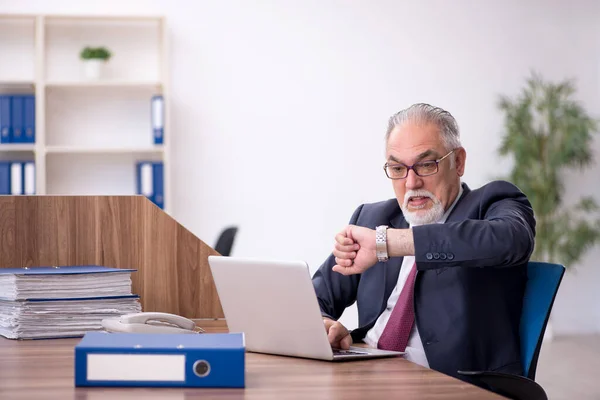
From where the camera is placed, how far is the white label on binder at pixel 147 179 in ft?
19.0

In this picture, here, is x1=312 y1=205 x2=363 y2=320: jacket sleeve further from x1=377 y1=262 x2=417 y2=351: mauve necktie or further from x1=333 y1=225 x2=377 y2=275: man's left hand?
x1=333 y1=225 x2=377 y2=275: man's left hand

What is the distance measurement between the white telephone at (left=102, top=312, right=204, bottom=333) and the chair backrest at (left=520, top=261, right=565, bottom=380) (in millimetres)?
774

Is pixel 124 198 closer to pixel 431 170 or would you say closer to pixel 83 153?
pixel 431 170

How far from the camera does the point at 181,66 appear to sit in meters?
6.25

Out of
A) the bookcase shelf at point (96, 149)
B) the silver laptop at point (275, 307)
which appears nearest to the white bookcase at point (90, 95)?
the bookcase shelf at point (96, 149)

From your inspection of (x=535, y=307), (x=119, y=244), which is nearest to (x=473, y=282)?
(x=535, y=307)

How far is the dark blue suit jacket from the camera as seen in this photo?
6.08 feet

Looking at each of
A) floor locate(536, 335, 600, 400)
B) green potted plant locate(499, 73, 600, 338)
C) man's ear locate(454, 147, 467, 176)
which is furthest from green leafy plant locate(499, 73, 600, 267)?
man's ear locate(454, 147, 467, 176)

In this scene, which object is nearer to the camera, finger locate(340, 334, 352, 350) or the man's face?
finger locate(340, 334, 352, 350)

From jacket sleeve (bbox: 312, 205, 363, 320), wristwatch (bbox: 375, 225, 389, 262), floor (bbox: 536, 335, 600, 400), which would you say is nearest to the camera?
wristwatch (bbox: 375, 225, 389, 262)

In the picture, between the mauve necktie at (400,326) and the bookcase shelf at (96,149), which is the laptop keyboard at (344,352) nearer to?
the mauve necktie at (400,326)

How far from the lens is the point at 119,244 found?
2.16 m

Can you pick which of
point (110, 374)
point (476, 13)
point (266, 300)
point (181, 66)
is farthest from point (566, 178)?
point (110, 374)

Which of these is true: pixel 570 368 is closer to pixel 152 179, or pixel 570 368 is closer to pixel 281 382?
pixel 152 179
